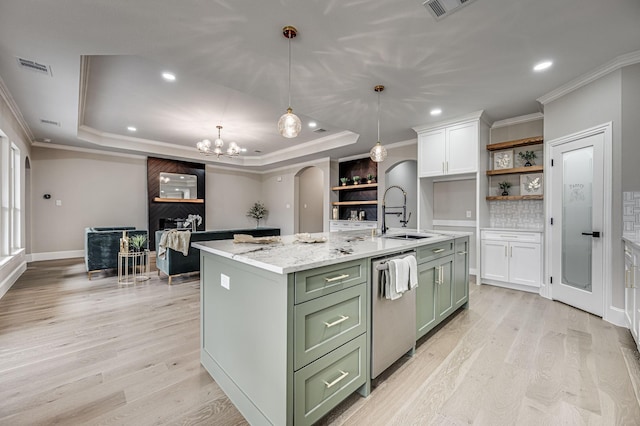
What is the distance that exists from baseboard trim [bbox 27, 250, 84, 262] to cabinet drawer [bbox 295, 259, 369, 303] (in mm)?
7352

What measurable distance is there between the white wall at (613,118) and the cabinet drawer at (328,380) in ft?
Result: 9.64

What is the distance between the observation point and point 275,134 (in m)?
5.82

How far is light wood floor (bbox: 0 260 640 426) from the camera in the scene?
152cm

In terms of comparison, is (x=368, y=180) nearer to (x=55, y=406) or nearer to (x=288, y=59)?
(x=288, y=59)

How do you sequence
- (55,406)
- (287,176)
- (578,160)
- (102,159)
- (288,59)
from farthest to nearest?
(287,176), (102,159), (578,160), (288,59), (55,406)

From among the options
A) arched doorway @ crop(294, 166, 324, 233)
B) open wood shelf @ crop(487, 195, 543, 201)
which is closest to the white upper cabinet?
open wood shelf @ crop(487, 195, 543, 201)

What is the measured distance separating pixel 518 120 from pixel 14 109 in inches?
291

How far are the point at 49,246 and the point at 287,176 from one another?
231 inches

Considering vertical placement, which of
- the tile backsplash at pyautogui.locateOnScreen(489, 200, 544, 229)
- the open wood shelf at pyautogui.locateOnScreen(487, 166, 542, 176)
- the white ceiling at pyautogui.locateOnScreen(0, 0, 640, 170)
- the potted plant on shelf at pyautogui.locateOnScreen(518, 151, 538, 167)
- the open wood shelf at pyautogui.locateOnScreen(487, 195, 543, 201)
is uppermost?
the white ceiling at pyautogui.locateOnScreen(0, 0, 640, 170)

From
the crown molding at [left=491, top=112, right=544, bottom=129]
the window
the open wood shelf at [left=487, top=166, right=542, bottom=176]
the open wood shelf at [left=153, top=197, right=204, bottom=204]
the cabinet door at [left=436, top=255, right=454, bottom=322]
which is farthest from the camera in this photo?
the open wood shelf at [left=153, top=197, right=204, bottom=204]

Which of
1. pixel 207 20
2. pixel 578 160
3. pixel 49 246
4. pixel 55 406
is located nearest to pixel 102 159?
pixel 49 246

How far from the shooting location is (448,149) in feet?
14.4

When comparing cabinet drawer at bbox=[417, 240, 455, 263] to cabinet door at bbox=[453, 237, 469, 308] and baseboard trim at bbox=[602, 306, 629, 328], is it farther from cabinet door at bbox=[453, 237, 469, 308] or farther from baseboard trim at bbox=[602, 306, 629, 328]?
baseboard trim at bbox=[602, 306, 629, 328]

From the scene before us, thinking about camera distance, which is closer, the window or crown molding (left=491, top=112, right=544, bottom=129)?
the window
